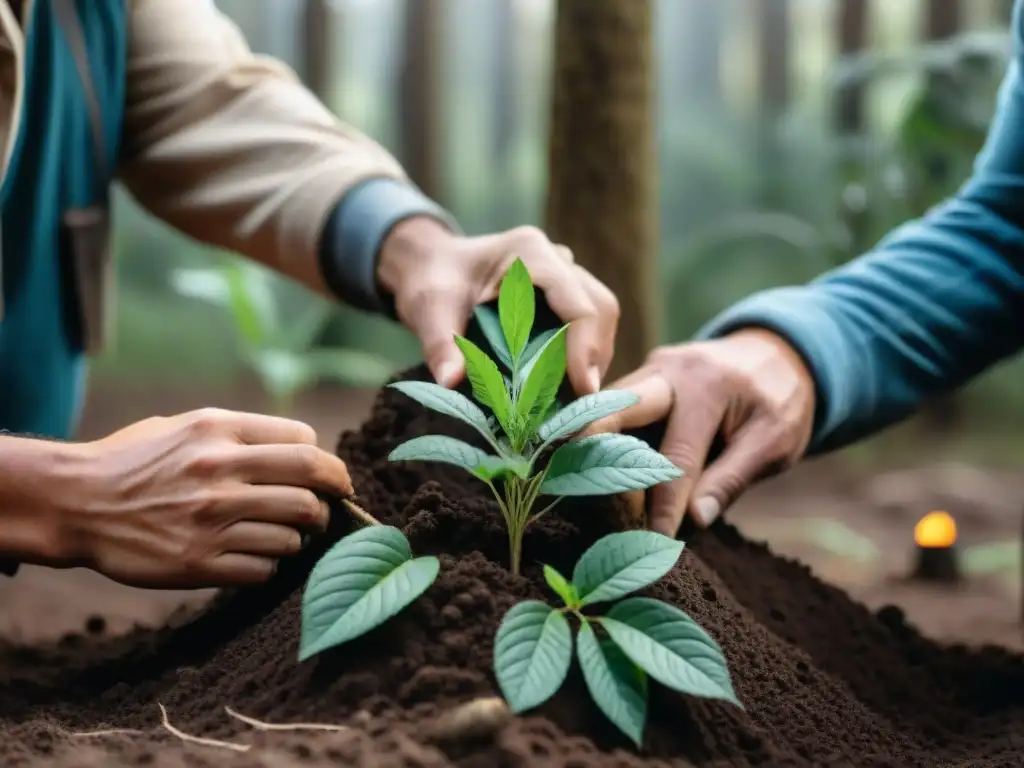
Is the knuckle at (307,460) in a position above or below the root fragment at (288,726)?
above

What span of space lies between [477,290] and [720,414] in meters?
0.30

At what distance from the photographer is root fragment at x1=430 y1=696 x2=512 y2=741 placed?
66 centimetres

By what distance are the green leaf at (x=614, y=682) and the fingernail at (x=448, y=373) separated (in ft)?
1.05

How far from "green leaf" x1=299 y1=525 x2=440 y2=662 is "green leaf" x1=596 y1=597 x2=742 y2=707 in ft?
0.47

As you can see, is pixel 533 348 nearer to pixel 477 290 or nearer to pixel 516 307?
pixel 516 307

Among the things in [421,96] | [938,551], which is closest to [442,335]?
[938,551]

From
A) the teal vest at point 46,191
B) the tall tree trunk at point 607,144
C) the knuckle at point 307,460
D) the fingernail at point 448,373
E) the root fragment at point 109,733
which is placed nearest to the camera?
the root fragment at point 109,733

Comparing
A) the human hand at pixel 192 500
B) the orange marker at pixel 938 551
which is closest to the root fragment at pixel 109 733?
the human hand at pixel 192 500

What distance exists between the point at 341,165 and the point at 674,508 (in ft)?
2.15

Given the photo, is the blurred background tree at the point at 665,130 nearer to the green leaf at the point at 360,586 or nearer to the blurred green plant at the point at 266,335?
the blurred green plant at the point at 266,335

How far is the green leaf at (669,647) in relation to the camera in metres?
0.68

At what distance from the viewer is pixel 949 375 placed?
1.38 meters

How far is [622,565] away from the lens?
750 mm

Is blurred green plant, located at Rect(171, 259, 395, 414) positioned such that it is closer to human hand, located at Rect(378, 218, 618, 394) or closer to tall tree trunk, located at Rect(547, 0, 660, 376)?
tall tree trunk, located at Rect(547, 0, 660, 376)
